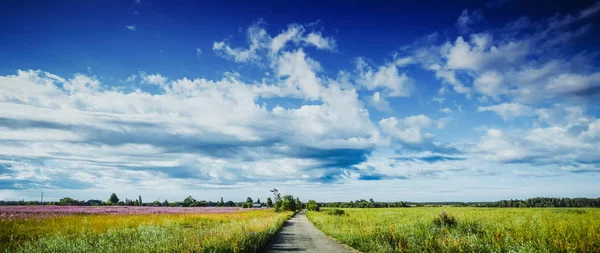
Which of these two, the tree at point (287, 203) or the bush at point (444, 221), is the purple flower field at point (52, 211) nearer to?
the bush at point (444, 221)

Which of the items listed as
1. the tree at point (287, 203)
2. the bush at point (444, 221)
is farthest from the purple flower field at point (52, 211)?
the tree at point (287, 203)

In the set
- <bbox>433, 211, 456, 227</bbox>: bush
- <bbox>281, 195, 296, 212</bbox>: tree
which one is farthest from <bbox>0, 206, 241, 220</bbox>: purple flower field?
<bbox>281, 195, 296, 212</bbox>: tree

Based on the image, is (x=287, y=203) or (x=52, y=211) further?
(x=287, y=203)

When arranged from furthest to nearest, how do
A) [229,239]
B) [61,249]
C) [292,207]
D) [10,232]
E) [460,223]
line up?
[292,207]
[460,223]
[10,232]
[229,239]
[61,249]

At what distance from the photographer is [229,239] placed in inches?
484

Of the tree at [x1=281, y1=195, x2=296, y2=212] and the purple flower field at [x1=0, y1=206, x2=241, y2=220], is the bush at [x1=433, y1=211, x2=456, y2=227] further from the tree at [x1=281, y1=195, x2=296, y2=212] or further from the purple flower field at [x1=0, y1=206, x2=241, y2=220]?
the tree at [x1=281, y1=195, x2=296, y2=212]

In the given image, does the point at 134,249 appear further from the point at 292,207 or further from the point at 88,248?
the point at 292,207

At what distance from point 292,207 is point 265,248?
72.6 meters

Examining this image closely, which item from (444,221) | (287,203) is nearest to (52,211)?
(444,221)

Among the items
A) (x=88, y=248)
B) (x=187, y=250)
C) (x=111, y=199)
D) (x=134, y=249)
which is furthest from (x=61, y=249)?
(x=111, y=199)

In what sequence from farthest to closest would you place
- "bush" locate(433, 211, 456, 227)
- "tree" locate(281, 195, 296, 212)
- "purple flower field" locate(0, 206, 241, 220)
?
1. "tree" locate(281, 195, 296, 212)
2. "purple flower field" locate(0, 206, 241, 220)
3. "bush" locate(433, 211, 456, 227)

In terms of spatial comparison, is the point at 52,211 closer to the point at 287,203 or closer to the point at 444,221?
the point at 444,221

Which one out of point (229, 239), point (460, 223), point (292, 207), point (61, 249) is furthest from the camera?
point (292, 207)

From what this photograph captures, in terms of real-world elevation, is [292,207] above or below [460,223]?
below
